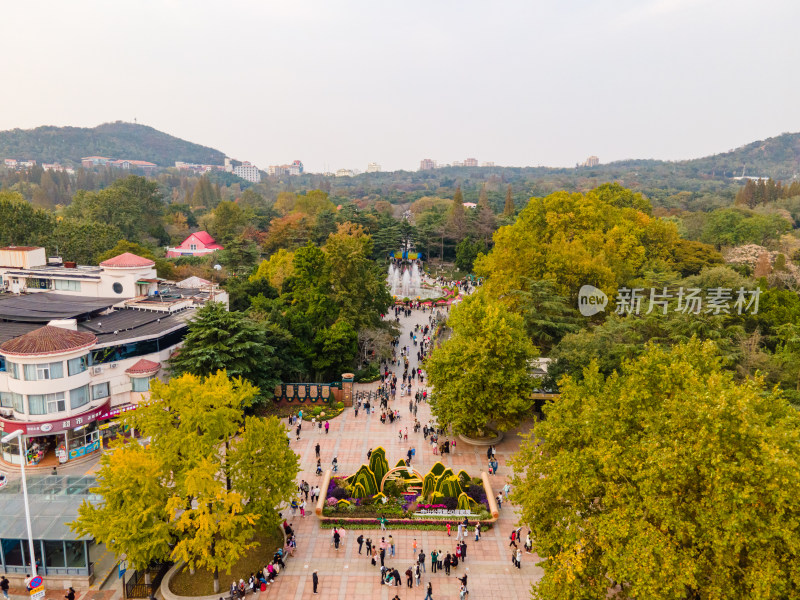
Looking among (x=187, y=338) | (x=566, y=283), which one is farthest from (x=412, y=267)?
(x=187, y=338)

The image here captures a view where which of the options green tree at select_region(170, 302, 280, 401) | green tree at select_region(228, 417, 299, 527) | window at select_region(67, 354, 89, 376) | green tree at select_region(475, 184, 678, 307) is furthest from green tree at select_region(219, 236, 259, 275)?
green tree at select_region(228, 417, 299, 527)

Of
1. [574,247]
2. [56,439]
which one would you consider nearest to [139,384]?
[56,439]

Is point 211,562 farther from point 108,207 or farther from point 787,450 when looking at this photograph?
point 108,207

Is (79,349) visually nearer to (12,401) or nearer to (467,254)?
(12,401)

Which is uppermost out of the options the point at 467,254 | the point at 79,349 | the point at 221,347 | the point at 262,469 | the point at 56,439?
the point at 467,254

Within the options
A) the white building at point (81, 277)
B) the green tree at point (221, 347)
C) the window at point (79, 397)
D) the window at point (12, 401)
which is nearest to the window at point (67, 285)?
the white building at point (81, 277)

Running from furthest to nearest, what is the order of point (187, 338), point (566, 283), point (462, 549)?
point (566, 283) < point (187, 338) < point (462, 549)
